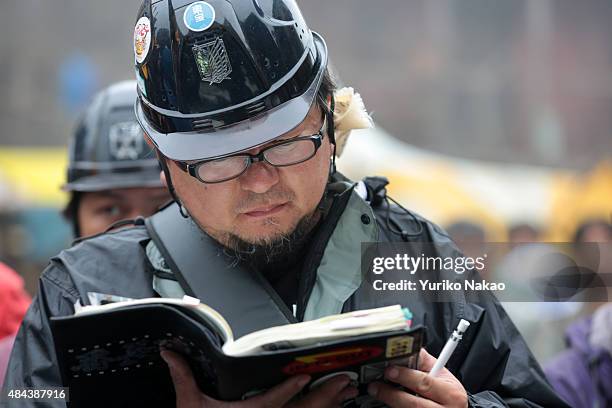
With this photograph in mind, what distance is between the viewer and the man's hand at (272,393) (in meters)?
1.92

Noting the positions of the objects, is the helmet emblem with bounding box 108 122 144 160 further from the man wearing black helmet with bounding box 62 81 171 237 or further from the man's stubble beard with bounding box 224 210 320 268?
the man's stubble beard with bounding box 224 210 320 268

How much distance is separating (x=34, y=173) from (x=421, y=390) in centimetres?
832

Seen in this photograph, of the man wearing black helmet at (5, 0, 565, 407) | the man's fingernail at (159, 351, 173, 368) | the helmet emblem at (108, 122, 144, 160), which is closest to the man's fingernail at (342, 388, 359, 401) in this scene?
the man wearing black helmet at (5, 0, 565, 407)

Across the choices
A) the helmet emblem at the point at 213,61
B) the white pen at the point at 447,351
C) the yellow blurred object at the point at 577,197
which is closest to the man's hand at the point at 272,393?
the white pen at the point at 447,351

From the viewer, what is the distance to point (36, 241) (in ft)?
30.0

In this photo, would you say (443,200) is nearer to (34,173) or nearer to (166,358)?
(34,173)

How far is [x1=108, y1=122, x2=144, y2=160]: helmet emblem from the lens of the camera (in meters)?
3.91

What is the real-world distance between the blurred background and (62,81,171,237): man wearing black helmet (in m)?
6.00

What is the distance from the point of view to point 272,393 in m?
1.93

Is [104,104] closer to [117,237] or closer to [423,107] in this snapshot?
[117,237]

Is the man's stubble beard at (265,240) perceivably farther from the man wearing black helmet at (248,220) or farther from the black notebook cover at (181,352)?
the black notebook cover at (181,352)

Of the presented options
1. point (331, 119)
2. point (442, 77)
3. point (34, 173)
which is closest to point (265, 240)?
point (331, 119)

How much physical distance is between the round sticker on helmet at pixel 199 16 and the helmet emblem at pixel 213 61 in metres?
0.04

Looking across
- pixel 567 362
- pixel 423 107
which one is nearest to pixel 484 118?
pixel 423 107
